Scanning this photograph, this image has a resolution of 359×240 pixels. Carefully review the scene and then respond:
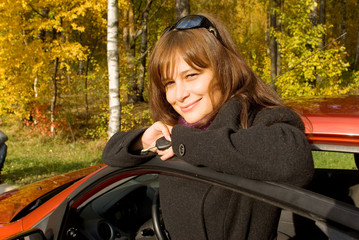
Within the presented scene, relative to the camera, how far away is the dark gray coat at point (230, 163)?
103cm

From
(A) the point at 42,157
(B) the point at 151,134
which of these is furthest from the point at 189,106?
(A) the point at 42,157

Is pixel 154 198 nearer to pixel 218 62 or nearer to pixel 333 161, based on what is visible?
pixel 218 62

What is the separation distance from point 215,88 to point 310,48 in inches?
252

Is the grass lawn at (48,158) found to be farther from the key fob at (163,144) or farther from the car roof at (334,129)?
the key fob at (163,144)

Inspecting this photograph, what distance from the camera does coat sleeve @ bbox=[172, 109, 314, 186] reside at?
1.02 metres

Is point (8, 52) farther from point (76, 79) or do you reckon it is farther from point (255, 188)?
point (255, 188)

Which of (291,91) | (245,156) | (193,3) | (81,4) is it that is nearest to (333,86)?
(291,91)

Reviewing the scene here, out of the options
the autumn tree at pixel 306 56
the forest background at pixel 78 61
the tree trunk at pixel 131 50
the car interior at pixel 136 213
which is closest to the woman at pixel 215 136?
the car interior at pixel 136 213

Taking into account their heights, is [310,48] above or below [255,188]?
above

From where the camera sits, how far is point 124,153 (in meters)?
1.42

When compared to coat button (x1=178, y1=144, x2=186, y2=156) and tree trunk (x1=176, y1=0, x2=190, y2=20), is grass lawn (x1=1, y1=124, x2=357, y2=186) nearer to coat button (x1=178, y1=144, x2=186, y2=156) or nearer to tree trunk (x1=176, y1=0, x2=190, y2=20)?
tree trunk (x1=176, y1=0, x2=190, y2=20)

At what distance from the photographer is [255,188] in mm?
1007

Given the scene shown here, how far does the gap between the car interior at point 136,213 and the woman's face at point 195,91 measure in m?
0.62

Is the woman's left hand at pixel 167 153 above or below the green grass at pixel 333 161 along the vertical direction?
above
